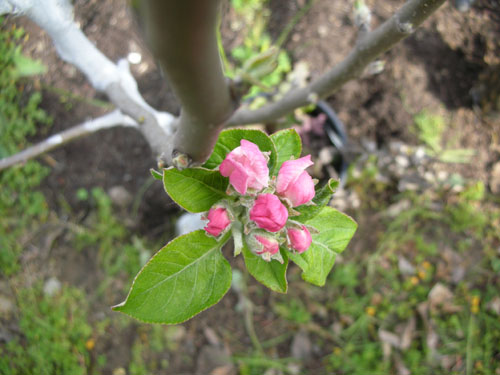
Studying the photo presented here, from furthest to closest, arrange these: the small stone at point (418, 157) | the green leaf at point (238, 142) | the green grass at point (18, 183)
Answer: the small stone at point (418, 157), the green grass at point (18, 183), the green leaf at point (238, 142)

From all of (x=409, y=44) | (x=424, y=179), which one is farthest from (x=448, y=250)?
(x=409, y=44)

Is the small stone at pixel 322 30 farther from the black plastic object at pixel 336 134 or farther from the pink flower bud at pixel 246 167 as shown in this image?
the pink flower bud at pixel 246 167

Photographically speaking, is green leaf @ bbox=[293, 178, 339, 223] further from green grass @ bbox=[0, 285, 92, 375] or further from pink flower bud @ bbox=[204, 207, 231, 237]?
green grass @ bbox=[0, 285, 92, 375]

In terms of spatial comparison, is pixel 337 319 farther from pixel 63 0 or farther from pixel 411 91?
pixel 63 0

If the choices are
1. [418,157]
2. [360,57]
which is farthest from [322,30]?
[360,57]

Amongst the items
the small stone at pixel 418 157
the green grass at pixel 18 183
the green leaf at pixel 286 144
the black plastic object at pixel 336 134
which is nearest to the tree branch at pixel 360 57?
the green leaf at pixel 286 144

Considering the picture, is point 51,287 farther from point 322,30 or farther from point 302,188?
point 322,30
